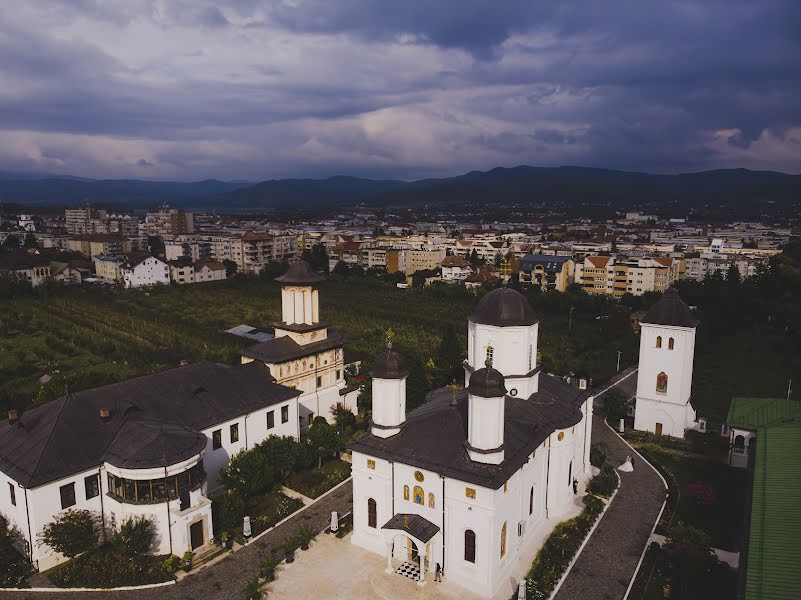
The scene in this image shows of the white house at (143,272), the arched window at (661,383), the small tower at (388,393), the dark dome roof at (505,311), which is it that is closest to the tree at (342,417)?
the small tower at (388,393)

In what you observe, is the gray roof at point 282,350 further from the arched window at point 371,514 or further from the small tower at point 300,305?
the arched window at point 371,514

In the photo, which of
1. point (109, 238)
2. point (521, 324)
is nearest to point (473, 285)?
point (521, 324)

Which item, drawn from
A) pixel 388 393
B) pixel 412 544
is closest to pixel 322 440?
pixel 388 393

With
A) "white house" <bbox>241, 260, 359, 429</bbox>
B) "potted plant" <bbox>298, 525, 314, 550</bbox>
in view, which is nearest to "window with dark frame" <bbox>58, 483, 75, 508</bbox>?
"potted plant" <bbox>298, 525, 314, 550</bbox>

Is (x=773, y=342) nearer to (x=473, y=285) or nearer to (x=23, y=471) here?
(x=473, y=285)

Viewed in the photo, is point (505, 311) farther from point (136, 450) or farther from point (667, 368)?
point (136, 450)

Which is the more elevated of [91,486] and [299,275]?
[299,275]
